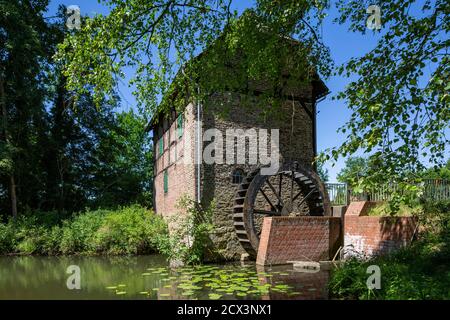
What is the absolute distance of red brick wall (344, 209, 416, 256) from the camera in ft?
32.6

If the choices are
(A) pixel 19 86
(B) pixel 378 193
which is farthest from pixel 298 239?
(A) pixel 19 86

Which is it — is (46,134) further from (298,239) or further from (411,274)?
(411,274)

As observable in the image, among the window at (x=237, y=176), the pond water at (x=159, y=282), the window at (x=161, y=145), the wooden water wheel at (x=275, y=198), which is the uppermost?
the window at (x=161, y=145)

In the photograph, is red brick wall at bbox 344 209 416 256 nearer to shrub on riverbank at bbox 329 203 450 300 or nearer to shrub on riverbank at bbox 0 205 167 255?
shrub on riverbank at bbox 329 203 450 300

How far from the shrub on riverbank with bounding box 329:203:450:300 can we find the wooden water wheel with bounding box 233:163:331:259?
4.37 metres

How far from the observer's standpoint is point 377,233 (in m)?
10.8

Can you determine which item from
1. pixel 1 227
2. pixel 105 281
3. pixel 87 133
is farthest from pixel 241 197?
pixel 87 133

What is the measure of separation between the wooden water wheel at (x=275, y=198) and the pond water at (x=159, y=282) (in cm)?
115

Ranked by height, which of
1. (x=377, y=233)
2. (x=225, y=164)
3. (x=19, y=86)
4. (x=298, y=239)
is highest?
(x=19, y=86)

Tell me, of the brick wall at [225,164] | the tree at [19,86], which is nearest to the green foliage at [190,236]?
the brick wall at [225,164]

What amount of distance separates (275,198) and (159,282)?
19.4ft

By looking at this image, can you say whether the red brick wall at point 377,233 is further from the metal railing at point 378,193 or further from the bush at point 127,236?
the bush at point 127,236

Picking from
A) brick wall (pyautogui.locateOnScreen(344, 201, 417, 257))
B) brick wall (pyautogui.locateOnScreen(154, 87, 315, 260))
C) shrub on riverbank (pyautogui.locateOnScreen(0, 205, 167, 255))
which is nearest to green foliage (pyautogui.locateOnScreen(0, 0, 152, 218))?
shrub on riverbank (pyautogui.locateOnScreen(0, 205, 167, 255))

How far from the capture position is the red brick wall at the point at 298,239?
1118 centimetres
